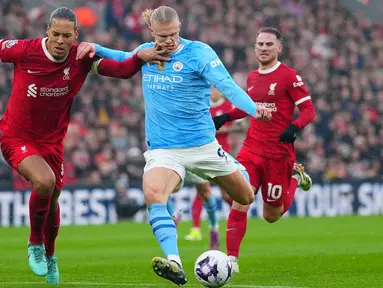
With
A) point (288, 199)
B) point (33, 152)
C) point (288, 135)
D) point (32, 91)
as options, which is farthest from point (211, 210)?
point (32, 91)

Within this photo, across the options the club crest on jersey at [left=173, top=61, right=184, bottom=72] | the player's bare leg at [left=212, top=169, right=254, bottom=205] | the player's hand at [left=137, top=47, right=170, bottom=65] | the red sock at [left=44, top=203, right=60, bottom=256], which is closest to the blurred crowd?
the red sock at [left=44, top=203, right=60, bottom=256]

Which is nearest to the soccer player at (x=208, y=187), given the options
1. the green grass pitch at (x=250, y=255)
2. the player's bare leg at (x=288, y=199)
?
the green grass pitch at (x=250, y=255)

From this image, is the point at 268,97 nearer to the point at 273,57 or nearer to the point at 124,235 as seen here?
the point at 273,57

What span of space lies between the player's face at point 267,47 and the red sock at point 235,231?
6.03 feet

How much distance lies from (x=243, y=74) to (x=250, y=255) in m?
15.3

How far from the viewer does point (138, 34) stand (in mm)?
27562

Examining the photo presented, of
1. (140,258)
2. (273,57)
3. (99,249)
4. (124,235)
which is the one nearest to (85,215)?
(124,235)

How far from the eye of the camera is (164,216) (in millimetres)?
7891

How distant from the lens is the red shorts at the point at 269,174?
10773mm

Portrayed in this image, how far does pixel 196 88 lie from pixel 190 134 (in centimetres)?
42

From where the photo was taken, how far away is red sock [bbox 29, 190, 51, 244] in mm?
8867

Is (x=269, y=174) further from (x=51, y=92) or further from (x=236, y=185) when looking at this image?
(x=51, y=92)

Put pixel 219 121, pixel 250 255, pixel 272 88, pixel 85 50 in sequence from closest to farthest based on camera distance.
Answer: pixel 85 50 → pixel 219 121 → pixel 272 88 → pixel 250 255

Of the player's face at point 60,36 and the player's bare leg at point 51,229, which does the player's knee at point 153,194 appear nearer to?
the player's bare leg at point 51,229
